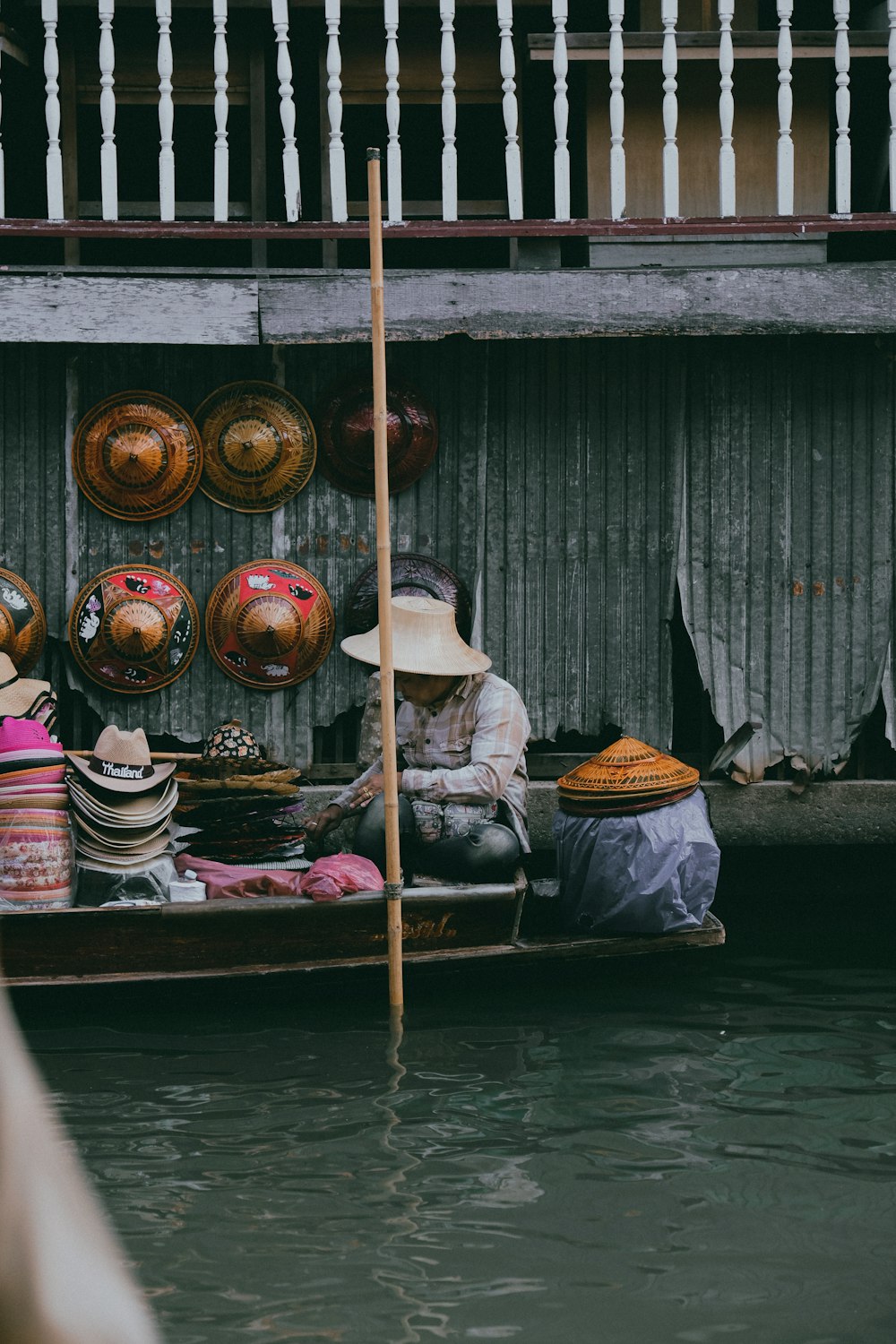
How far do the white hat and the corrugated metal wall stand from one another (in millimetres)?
1620

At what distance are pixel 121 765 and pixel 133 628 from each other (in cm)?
184

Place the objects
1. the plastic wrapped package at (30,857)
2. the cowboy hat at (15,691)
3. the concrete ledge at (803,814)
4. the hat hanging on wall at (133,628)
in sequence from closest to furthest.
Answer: the plastic wrapped package at (30,857)
the cowboy hat at (15,691)
the hat hanging on wall at (133,628)
the concrete ledge at (803,814)

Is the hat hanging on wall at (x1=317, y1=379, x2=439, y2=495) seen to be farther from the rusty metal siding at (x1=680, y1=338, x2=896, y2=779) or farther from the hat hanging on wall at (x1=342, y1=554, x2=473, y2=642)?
the rusty metal siding at (x1=680, y1=338, x2=896, y2=779)

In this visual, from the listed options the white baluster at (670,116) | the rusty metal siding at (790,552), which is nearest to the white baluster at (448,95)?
the white baluster at (670,116)

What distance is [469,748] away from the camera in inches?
250

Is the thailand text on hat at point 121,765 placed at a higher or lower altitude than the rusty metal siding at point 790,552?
lower

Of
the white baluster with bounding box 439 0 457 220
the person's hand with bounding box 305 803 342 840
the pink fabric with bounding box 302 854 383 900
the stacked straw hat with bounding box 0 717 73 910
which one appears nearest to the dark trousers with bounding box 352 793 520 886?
the person's hand with bounding box 305 803 342 840

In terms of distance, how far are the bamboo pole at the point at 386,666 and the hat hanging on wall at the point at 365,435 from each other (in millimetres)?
1908

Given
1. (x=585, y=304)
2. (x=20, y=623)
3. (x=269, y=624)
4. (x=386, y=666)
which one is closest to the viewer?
(x=386, y=666)

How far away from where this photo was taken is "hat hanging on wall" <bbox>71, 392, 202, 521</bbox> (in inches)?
299

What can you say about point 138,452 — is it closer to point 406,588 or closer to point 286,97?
point 406,588

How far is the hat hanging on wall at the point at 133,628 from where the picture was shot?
24.8ft

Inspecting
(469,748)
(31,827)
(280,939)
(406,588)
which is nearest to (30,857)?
(31,827)

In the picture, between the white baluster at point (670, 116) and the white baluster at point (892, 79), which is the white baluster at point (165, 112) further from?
the white baluster at point (892, 79)
